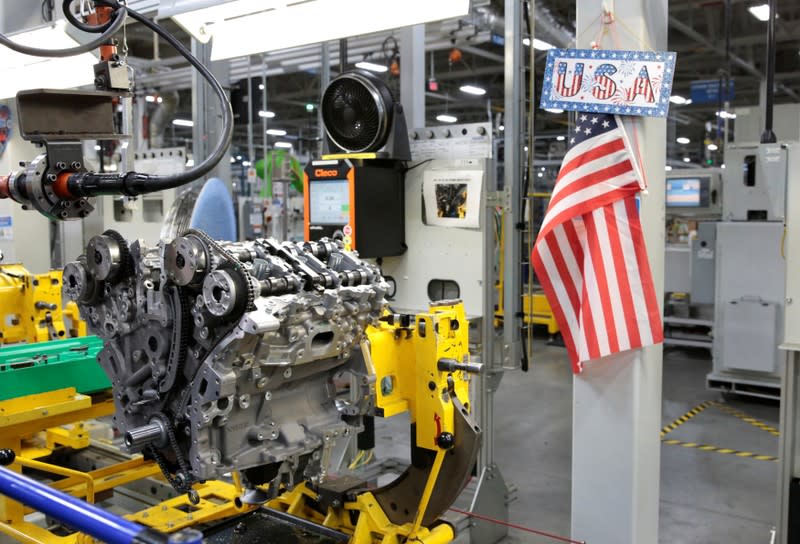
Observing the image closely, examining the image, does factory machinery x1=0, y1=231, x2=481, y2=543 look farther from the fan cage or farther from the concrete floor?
the fan cage

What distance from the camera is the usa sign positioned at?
10.7 feet

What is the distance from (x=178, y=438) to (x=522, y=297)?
2.37 metres

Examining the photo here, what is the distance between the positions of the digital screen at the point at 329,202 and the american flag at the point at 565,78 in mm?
1728

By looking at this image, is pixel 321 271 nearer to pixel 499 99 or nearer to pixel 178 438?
pixel 178 438

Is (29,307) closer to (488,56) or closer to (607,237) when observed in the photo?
(607,237)

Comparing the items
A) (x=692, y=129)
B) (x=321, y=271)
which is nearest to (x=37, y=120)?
(x=321, y=271)

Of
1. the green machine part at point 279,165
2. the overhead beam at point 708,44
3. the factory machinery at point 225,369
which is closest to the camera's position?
the factory machinery at point 225,369

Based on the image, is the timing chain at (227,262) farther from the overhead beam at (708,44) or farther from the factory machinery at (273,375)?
the overhead beam at (708,44)

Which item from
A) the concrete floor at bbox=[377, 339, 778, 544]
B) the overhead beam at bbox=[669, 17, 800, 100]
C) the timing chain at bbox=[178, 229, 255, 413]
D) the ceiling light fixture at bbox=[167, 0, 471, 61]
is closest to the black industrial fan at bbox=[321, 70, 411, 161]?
the ceiling light fixture at bbox=[167, 0, 471, 61]

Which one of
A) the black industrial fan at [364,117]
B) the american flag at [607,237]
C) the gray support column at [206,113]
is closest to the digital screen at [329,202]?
the black industrial fan at [364,117]

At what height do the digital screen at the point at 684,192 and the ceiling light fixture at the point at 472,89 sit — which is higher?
the ceiling light fixture at the point at 472,89

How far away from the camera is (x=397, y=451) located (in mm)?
6273

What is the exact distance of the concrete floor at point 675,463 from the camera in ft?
15.9

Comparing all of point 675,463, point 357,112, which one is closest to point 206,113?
point 357,112
